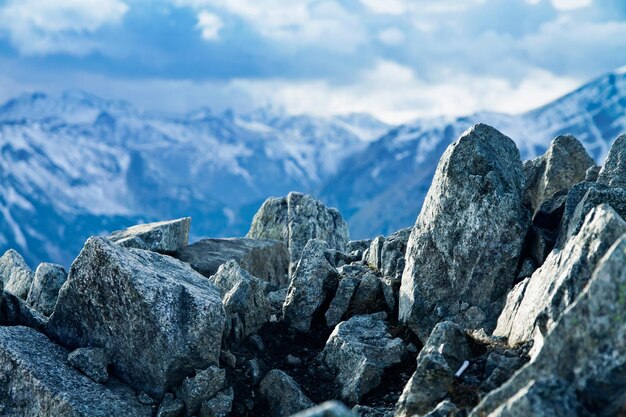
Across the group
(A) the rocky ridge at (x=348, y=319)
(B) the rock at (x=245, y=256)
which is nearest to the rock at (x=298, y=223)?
(B) the rock at (x=245, y=256)

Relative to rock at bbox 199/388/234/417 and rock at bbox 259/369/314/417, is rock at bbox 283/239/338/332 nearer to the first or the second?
rock at bbox 259/369/314/417

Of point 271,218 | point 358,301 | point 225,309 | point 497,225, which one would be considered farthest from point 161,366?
point 271,218

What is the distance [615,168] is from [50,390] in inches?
1004

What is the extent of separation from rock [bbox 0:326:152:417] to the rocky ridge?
0.06 metres

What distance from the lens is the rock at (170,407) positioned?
2977cm

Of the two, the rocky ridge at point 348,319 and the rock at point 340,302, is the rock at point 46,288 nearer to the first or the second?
the rocky ridge at point 348,319

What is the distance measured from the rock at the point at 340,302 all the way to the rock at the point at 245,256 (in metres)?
15.4

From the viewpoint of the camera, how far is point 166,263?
117 ft

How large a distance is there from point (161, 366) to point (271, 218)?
132ft

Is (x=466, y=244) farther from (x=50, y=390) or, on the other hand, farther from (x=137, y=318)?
(x=50, y=390)

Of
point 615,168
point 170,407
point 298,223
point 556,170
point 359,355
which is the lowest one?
point 359,355

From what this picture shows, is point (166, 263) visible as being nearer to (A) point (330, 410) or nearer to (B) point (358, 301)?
(B) point (358, 301)

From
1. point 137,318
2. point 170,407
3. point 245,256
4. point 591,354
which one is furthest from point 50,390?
point 245,256

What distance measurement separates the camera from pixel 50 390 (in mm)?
28906
